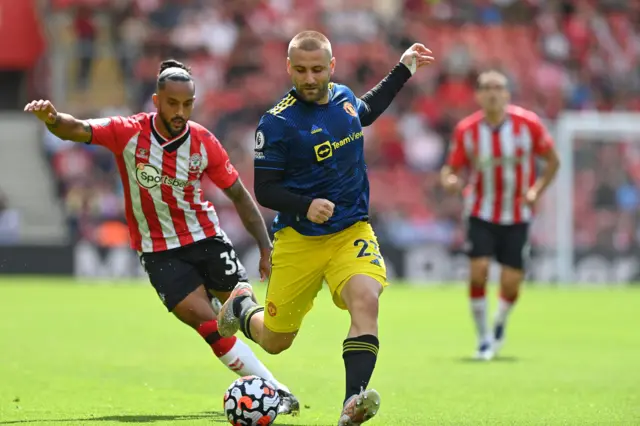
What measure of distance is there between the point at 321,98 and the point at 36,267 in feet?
57.9

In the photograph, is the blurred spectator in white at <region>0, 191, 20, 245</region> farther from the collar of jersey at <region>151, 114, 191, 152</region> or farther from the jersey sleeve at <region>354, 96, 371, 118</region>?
the jersey sleeve at <region>354, 96, 371, 118</region>

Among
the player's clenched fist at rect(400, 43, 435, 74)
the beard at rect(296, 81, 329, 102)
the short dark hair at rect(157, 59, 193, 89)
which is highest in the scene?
the player's clenched fist at rect(400, 43, 435, 74)

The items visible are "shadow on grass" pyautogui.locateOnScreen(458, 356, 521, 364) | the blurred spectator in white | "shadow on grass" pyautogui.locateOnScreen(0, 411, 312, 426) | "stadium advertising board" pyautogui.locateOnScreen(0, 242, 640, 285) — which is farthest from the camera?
the blurred spectator in white

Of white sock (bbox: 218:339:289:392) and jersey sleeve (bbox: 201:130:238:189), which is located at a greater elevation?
jersey sleeve (bbox: 201:130:238:189)

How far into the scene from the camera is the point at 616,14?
28.7m

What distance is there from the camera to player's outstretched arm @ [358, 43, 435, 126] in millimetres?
7922

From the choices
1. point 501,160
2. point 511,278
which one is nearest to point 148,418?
point 511,278

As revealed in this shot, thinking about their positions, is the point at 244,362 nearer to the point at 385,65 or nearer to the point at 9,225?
the point at 9,225

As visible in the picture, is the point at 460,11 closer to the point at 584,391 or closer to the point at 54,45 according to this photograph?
the point at 54,45

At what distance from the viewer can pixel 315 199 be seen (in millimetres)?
7047

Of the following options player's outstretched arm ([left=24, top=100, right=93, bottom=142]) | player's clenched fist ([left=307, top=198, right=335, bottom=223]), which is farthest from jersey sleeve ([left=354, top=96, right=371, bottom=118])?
player's outstretched arm ([left=24, top=100, right=93, bottom=142])

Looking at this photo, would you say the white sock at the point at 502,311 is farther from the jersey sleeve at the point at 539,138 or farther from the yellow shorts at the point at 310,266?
the yellow shorts at the point at 310,266

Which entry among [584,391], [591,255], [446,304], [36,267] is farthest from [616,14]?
[584,391]

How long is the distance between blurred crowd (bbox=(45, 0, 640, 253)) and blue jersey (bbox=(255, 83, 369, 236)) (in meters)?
16.4
